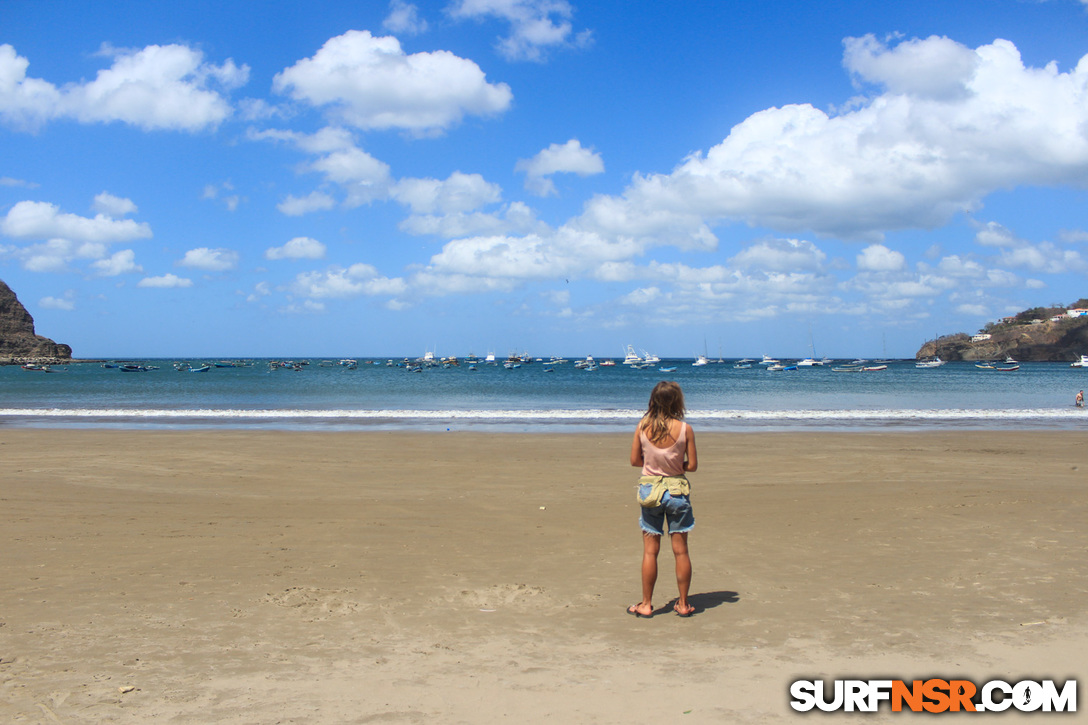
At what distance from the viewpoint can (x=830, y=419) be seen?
93.4 ft

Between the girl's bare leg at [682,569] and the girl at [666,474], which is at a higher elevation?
the girl at [666,474]

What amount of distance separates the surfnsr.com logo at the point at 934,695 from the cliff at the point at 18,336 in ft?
619

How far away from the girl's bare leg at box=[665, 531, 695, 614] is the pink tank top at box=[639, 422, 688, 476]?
563 millimetres

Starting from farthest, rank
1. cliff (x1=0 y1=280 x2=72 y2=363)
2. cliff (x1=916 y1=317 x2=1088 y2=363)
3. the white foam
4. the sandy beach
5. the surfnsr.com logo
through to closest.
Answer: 1. cliff (x1=916 y1=317 x2=1088 y2=363)
2. cliff (x1=0 y1=280 x2=72 y2=363)
3. the white foam
4. the sandy beach
5. the surfnsr.com logo

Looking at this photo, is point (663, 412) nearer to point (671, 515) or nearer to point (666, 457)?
point (666, 457)

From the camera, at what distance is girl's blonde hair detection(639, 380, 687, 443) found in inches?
214

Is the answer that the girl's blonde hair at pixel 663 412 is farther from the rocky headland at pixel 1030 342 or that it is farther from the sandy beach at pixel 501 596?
the rocky headland at pixel 1030 342

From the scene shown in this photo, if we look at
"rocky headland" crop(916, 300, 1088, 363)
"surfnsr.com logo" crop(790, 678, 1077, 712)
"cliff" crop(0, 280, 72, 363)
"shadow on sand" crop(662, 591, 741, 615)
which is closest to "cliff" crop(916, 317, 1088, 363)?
"rocky headland" crop(916, 300, 1088, 363)

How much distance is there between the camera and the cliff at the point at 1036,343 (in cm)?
16262

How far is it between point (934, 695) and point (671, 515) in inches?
81.4

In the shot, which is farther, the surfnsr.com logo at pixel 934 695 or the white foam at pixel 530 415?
the white foam at pixel 530 415

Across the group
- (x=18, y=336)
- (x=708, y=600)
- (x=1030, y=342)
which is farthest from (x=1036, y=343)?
(x=18, y=336)

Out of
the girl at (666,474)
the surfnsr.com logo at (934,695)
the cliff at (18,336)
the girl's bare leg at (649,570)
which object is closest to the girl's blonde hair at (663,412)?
the girl at (666,474)

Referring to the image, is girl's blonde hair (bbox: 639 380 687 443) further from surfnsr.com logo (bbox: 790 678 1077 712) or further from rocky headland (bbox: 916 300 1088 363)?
rocky headland (bbox: 916 300 1088 363)
